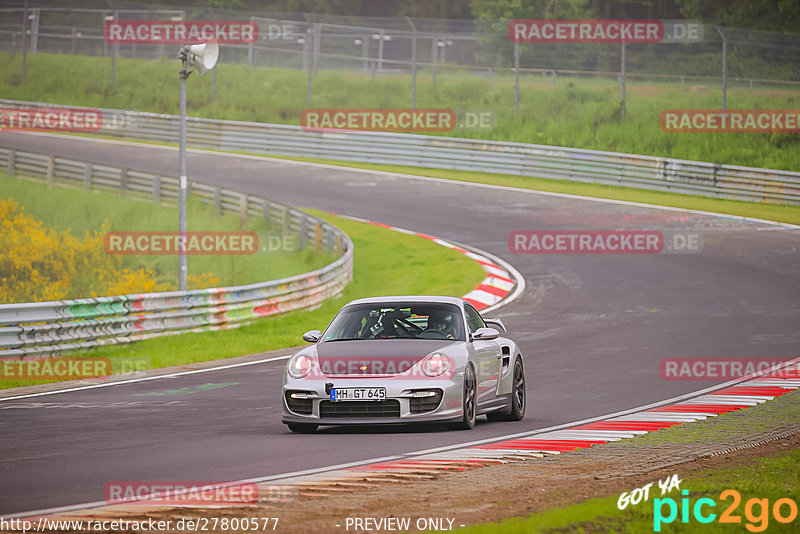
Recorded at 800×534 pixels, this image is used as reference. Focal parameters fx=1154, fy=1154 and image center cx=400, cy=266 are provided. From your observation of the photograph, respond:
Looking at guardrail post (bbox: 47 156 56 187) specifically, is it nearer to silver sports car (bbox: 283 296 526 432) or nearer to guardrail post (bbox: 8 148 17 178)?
guardrail post (bbox: 8 148 17 178)

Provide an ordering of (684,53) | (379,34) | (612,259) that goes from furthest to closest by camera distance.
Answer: (379,34) → (684,53) → (612,259)

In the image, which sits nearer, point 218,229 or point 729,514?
point 729,514

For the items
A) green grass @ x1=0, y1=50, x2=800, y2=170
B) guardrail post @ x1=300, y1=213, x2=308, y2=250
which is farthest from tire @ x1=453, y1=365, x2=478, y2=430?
green grass @ x1=0, y1=50, x2=800, y2=170

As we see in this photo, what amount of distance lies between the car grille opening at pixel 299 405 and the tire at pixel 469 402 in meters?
1.39

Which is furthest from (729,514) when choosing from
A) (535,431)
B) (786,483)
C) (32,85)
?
(32,85)

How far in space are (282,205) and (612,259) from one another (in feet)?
28.2

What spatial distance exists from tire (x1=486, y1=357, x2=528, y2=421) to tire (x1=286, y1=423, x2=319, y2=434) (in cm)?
202

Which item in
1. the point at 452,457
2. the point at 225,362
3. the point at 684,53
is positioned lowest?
the point at 225,362

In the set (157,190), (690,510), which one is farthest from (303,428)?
(157,190)

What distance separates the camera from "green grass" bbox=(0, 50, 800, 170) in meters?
37.1

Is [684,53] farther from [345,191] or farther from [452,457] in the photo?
[452,457]

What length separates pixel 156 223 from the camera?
31000mm

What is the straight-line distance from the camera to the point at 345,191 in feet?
121

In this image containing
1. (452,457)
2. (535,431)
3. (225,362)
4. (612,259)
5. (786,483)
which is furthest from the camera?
(612,259)
